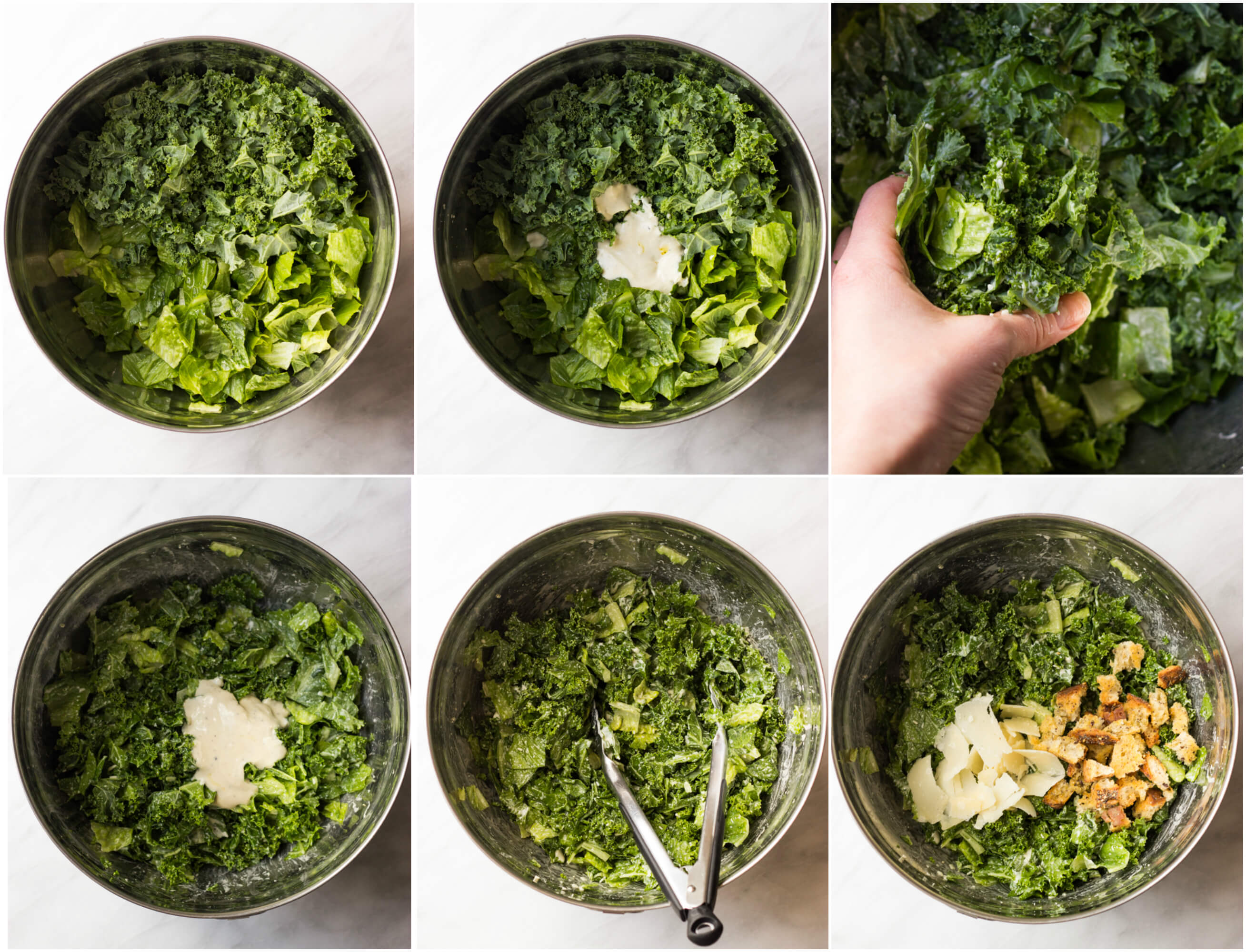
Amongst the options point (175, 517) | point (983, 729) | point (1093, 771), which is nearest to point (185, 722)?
point (175, 517)

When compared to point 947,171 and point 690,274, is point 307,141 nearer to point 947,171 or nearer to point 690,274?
point 690,274

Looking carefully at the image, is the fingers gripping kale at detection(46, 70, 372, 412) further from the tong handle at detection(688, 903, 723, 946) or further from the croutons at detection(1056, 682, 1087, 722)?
the croutons at detection(1056, 682, 1087, 722)

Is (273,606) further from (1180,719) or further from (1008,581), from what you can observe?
(1180,719)

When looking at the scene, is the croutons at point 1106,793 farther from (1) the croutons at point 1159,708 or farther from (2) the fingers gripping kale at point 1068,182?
(2) the fingers gripping kale at point 1068,182

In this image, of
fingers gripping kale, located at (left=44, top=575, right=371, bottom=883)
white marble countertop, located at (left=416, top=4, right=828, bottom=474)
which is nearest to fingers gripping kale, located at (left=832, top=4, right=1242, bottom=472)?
white marble countertop, located at (left=416, top=4, right=828, bottom=474)

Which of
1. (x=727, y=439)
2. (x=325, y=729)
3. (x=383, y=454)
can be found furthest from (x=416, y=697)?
(x=727, y=439)
